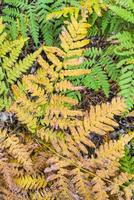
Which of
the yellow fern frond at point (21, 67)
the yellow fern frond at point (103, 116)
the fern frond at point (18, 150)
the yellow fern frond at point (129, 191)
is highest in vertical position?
the yellow fern frond at point (21, 67)

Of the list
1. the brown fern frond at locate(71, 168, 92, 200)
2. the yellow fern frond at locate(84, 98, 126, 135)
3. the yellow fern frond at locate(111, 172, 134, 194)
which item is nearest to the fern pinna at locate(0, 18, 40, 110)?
the yellow fern frond at locate(84, 98, 126, 135)

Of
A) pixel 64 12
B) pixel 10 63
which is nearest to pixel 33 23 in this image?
pixel 64 12

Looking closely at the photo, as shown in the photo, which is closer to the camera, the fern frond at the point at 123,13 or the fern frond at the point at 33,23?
the fern frond at the point at 123,13

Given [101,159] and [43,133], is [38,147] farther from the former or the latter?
[101,159]

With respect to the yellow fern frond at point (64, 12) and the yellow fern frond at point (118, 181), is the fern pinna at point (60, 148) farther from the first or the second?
the yellow fern frond at point (64, 12)

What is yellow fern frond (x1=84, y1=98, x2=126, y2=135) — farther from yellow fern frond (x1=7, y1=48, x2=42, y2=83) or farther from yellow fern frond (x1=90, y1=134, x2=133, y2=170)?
yellow fern frond (x1=7, y1=48, x2=42, y2=83)

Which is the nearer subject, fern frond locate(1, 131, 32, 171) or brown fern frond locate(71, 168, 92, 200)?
brown fern frond locate(71, 168, 92, 200)

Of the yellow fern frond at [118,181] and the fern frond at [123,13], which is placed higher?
the fern frond at [123,13]

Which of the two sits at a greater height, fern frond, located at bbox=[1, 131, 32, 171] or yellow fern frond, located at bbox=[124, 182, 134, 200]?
fern frond, located at bbox=[1, 131, 32, 171]

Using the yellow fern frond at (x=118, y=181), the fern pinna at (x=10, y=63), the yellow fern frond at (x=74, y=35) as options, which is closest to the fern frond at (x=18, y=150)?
the fern pinna at (x=10, y=63)
